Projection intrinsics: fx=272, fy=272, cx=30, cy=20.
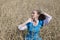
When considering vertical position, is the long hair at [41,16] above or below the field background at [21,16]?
above

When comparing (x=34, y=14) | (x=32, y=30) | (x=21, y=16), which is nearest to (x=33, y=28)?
Answer: (x=32, y=30)

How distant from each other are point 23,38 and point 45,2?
8.25 feet

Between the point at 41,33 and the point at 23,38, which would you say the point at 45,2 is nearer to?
the point at 41,33

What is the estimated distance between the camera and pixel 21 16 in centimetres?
572

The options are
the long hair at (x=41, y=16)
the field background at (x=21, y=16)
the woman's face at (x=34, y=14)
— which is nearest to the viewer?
the woman's face at (x=34, y=14)

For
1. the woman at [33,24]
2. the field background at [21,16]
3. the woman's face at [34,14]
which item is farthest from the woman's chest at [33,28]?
the field background at [21,16]

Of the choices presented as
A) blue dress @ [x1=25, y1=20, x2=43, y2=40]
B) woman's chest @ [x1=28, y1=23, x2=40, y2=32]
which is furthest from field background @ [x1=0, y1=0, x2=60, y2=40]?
woman's chest @ [x1=28, y1=23, x2=40, y2=32]

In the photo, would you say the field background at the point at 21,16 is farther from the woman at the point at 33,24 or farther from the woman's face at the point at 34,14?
the woman's face at the point at 34,14

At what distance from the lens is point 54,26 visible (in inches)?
216

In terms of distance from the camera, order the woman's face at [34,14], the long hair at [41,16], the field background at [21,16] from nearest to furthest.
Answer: the woman's face at [34,14]
the long hair at [41,16]
the field background at [21,16]

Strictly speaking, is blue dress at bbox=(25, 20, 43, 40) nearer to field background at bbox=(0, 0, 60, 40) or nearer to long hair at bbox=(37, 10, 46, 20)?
long hair at bbox=(37, 10, 46, 20)

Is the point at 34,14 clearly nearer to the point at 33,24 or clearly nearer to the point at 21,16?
the point at 33,24

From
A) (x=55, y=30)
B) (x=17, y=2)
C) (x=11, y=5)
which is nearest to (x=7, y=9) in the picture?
(x=11, y=5)

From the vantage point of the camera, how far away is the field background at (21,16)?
16.4ft
